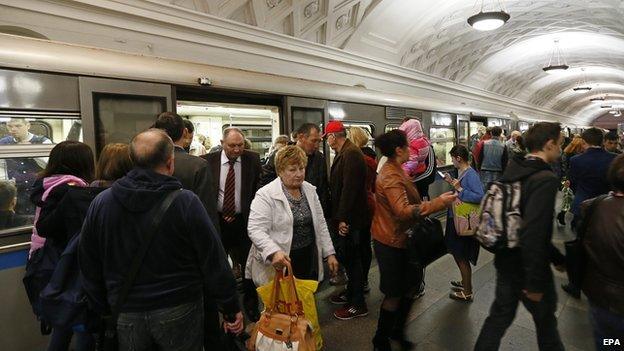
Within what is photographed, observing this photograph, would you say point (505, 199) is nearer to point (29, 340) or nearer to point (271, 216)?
point (271, 216)

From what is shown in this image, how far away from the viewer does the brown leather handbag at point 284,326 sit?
6.12ft

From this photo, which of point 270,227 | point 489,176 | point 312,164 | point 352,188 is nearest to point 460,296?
point 352,188

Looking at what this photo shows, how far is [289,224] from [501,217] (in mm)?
1286

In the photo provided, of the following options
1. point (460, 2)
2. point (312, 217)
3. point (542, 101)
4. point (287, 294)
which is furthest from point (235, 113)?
point (542, 101)

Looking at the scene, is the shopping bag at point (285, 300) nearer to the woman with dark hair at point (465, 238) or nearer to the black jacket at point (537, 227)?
the black jacket at point (537, 227)

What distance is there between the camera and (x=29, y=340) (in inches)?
97.3

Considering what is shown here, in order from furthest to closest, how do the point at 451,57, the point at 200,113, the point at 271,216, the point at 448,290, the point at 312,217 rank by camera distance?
the point at 451,57 < the point at 200,113 < the point at 448,290 < the point at 312,217 < the point at 271,216

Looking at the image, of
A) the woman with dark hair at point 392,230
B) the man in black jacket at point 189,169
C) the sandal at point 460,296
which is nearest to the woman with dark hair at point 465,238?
the sandal at point 460,296

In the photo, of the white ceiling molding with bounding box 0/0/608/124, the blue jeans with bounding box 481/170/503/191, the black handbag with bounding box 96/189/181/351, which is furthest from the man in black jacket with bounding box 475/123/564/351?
the white ceiling molding with bounding box 0/0/608/124

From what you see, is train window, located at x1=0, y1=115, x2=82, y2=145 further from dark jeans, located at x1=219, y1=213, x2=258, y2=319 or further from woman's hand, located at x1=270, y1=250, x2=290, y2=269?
woman's hand, located at x1=270, y1=250, x2=290, y2=269

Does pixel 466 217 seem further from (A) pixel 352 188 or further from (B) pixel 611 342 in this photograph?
(B) pixel 611 342

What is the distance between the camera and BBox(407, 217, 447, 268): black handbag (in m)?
2.37

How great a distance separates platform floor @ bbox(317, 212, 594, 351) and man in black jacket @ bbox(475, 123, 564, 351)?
2.91 feet

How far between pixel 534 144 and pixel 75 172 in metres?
2.74
